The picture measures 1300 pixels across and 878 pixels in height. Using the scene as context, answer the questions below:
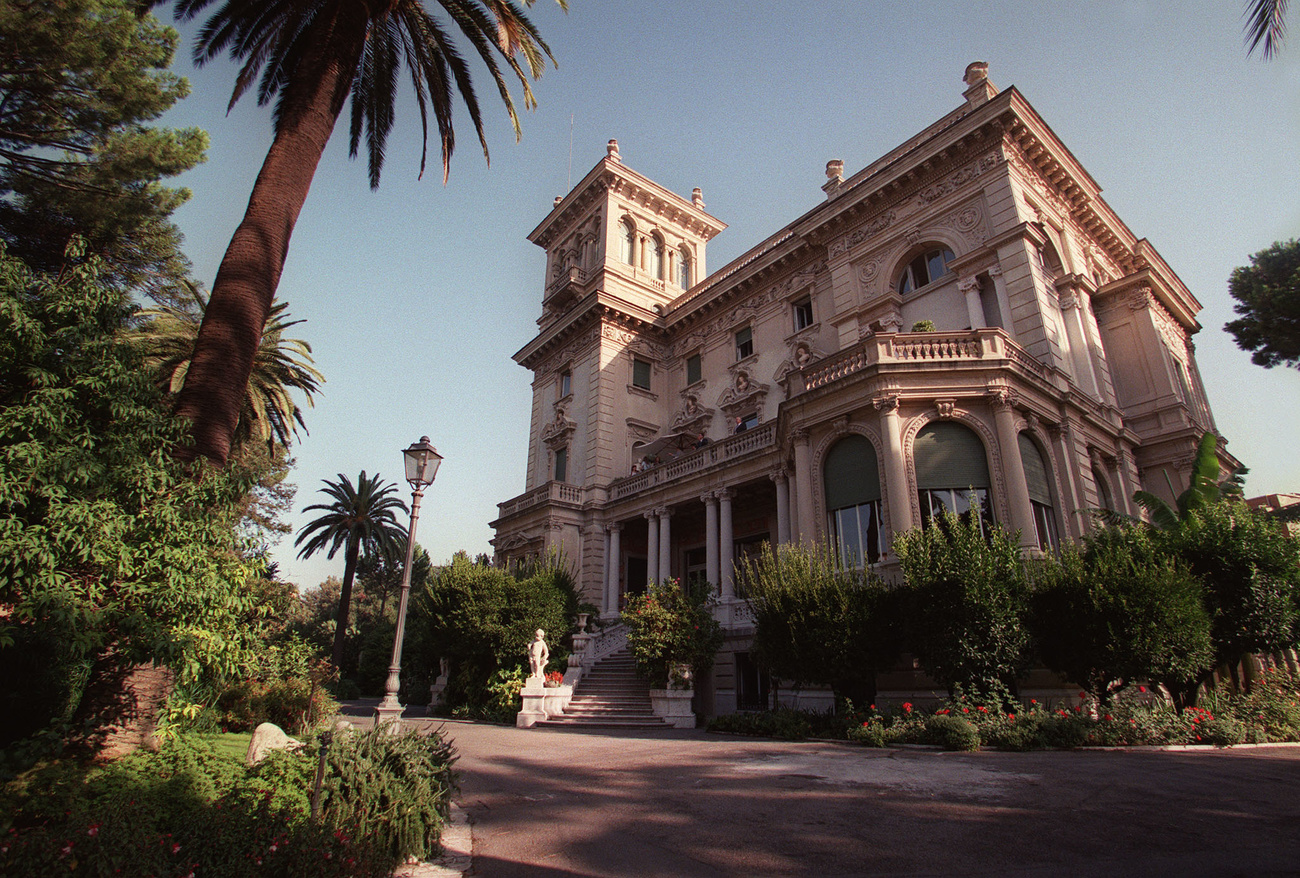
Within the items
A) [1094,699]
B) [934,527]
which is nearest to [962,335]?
[934,527]

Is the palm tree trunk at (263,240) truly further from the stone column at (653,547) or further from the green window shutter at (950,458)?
the stone column at (653,547)

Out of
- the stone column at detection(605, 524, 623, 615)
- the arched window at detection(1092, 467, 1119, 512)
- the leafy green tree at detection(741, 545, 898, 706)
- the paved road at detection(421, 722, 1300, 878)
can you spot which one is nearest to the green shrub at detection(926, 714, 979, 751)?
the paved road at detection(421, 722, 1300, 878)

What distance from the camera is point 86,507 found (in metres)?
6.75

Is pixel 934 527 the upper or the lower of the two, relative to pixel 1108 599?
upper

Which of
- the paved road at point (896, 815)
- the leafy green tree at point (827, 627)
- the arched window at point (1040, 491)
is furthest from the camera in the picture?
the arched window at point (1040, 491)

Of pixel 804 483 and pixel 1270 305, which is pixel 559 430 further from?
pixel 1270 305

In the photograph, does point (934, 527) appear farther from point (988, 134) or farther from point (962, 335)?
point (988, 134)

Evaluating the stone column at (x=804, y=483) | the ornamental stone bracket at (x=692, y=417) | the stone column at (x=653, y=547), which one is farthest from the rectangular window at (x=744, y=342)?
the stone column at (x=804, y=483)

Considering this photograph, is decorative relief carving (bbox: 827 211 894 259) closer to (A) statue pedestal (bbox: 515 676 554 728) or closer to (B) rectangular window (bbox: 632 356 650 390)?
(B) rectangular window (bbox: 632 356 650 390)

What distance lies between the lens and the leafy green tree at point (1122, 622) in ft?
38.0

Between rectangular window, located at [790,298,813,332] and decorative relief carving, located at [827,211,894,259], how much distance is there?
7.08ft

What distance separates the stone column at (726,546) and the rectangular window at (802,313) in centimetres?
795

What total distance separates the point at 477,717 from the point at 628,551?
9518mm

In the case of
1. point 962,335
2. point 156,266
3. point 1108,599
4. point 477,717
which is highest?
point 156,266
